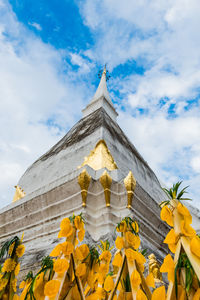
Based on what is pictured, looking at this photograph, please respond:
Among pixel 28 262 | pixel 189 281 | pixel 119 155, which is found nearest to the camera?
pixel 189 281

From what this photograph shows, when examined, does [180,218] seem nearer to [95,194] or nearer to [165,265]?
[165,265]

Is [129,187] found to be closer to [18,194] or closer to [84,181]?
[84,181]

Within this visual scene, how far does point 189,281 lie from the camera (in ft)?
1.59

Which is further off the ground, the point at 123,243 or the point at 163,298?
the point at 123,243

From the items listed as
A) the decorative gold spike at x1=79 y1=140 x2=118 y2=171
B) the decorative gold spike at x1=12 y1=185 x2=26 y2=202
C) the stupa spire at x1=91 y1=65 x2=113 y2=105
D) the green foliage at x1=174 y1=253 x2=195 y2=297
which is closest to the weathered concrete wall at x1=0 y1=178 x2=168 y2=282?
the decorative gold spike at x1=79 y1=140 x2=118 y2=171

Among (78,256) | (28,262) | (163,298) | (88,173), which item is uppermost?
(88,173)

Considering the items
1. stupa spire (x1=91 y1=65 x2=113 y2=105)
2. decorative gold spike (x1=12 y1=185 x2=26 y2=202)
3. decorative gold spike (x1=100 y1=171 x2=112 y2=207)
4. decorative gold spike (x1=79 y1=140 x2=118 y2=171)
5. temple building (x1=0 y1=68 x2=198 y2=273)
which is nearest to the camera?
temple building (x1=0 y1=68 x2=198 y2=273)

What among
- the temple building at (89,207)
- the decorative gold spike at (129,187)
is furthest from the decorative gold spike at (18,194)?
the decorative gold spike at (129,187)

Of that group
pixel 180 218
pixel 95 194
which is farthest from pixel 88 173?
pixel 180 218

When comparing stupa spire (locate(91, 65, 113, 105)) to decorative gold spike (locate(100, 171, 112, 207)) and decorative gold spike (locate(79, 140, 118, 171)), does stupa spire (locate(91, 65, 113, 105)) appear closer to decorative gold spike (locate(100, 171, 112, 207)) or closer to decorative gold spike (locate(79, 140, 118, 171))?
decorative gold spike (locate(79, 140, 118, 171))

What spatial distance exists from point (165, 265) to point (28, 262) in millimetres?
1964

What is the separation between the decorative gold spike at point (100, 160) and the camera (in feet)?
11.7

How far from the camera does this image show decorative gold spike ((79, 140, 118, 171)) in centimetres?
355

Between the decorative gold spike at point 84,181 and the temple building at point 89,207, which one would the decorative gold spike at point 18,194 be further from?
the decorative gold spike at point 84,181
